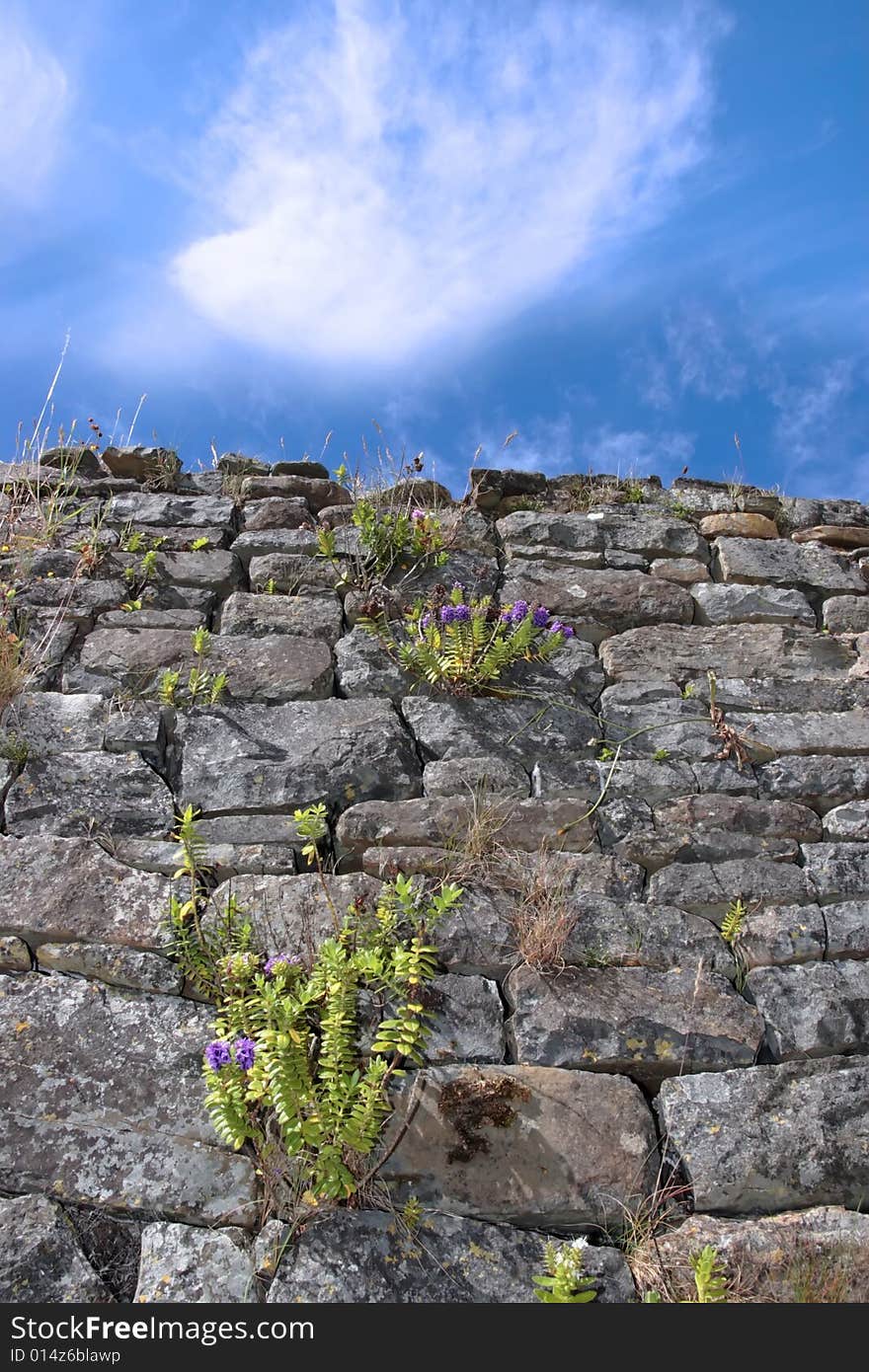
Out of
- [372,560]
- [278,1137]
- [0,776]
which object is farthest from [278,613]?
[278,1137]

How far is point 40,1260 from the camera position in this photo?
2223 millimetres

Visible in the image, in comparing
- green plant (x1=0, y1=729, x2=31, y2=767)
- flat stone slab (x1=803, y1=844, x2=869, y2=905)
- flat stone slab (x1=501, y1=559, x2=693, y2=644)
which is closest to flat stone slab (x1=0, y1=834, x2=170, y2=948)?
green plant (x1=0, y1=729, x2=31, y2=767)

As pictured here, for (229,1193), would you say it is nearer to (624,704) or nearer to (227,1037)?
(227,1037)

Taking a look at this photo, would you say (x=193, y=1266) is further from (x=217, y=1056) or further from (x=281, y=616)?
(x=281, y=616)

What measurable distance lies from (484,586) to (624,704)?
30.3 inches

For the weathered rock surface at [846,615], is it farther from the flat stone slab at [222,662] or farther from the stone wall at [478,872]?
the flat stone slab at [222,662]

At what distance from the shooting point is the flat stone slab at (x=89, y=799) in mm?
3088

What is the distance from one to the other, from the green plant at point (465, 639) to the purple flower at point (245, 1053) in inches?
57.7

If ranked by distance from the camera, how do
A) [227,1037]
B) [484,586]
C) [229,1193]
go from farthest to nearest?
[484,586] → [227,1037] → [229,1193]

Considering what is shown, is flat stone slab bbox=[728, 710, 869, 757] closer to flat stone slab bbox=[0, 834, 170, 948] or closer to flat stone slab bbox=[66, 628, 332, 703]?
flat stone slab bbox=[66, 628, 332, 703]

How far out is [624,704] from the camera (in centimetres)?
365

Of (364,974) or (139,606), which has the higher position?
(139,606)

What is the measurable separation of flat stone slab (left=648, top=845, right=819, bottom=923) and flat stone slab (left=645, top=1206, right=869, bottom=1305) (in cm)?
86

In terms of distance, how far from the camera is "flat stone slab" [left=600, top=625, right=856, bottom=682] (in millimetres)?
3801
